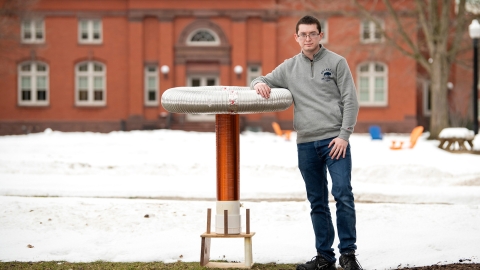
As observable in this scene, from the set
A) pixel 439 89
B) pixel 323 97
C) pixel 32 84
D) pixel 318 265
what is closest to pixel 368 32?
pixel 439 89

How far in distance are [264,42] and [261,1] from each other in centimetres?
196

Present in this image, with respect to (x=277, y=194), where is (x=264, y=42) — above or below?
above

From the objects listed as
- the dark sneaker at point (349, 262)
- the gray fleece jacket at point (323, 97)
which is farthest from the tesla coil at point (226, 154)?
the dark sneaker at point (349, 262)

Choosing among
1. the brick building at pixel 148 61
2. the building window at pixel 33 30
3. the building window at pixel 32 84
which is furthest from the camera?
the building window at pixel 33 30

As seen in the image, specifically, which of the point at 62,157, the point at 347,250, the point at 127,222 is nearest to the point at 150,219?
the point at 127,222

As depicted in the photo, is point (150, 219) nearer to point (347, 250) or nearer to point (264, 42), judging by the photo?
point (347, 250)

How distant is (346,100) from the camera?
5086 mm

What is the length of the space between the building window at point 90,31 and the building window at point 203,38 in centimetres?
431

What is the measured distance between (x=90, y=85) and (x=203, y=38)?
18.7 ft

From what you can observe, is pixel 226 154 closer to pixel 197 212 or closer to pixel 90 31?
pixel 197 212

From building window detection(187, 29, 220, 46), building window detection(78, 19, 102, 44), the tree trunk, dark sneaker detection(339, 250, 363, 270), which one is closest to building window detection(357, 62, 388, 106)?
building window detection(187, 29, 220, 46)

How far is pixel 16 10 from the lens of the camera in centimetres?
2761

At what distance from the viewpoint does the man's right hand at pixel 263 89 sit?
5.18m

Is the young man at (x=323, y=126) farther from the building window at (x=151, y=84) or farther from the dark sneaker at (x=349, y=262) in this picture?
the building window at (x=151, y=84)
